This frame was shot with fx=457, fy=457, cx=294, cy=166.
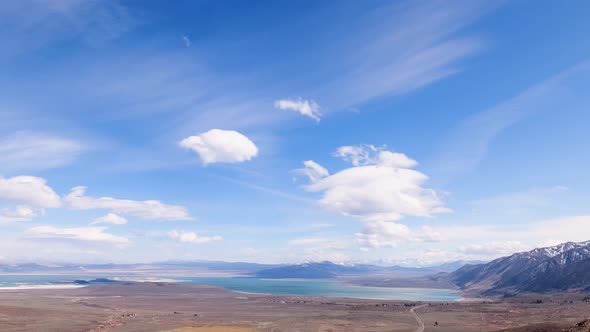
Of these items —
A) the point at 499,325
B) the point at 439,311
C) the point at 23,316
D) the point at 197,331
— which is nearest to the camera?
the point at 197,331

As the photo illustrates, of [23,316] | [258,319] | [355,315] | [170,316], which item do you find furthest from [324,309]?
[23,316]

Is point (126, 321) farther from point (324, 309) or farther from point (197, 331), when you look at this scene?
point (324, 309)

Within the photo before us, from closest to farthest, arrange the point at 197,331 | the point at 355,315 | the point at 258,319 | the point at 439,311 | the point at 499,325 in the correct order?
the point at 197,331
the point at 499,325
the point at 258,319
the point at 355,315
the point at 439,311

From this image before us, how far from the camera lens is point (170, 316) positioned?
13962 cm

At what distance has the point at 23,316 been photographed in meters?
125

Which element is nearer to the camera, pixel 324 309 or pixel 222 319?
pixel 222 319

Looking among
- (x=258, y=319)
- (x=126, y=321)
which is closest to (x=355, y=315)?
(x=258, y=319)

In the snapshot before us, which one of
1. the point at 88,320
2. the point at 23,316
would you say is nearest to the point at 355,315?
the point at 88,320

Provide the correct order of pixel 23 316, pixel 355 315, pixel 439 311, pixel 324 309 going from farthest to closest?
pixel 324 309
pixel 439 311
pixel 355 315
pixel 23 316

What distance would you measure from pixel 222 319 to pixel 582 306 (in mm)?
121443

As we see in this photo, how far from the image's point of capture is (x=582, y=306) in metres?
156

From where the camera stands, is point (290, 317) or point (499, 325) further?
point (290, 317)

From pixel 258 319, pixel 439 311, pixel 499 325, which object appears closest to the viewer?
pixel 499 325

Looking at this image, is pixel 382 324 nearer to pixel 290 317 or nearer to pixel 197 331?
pixel 290 317
